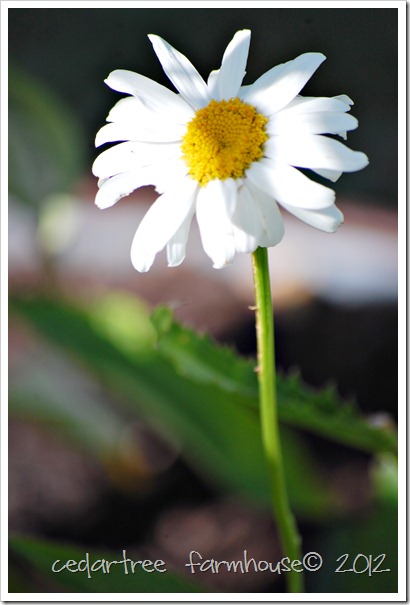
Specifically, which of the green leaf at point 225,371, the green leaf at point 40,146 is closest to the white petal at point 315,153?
the green leaf at point 225,371

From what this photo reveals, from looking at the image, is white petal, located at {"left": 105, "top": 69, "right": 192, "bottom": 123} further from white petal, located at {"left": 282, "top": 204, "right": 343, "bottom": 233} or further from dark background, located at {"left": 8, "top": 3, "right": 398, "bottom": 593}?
dark background, located at {"left": 8, "top": 3, "right": 398, "bottom": 593}

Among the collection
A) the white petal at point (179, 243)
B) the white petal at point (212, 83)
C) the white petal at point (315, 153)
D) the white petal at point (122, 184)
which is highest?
the white petal at point (212, 83)

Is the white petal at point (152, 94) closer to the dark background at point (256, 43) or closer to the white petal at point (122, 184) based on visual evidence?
the white petal at point (122, 184)

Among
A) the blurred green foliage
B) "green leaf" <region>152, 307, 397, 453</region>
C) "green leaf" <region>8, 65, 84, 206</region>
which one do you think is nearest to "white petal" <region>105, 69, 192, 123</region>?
"green leaf" <region>152, 307, 397, 453</region>

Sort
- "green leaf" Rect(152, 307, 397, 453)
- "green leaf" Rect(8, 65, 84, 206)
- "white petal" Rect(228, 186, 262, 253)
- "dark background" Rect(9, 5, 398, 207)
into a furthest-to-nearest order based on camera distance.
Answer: "green leaf" Rect(8, 65, 84, 206), "dark background" Rect(9, 5, 398, 207), "green leaf" Rect(152, 307, 397, 453), "white petal" Rect(228, 186, 262, 253)

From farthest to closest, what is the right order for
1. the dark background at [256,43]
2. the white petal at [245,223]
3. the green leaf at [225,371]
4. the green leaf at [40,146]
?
the green leaf at [40,146] < the dark background at [256,43] < the green leaf at [225,371] < the white petal at [245,223]

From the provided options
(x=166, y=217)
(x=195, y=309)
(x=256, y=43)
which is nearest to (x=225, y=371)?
(x=166, y=217)

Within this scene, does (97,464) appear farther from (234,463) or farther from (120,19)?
(120,19)
